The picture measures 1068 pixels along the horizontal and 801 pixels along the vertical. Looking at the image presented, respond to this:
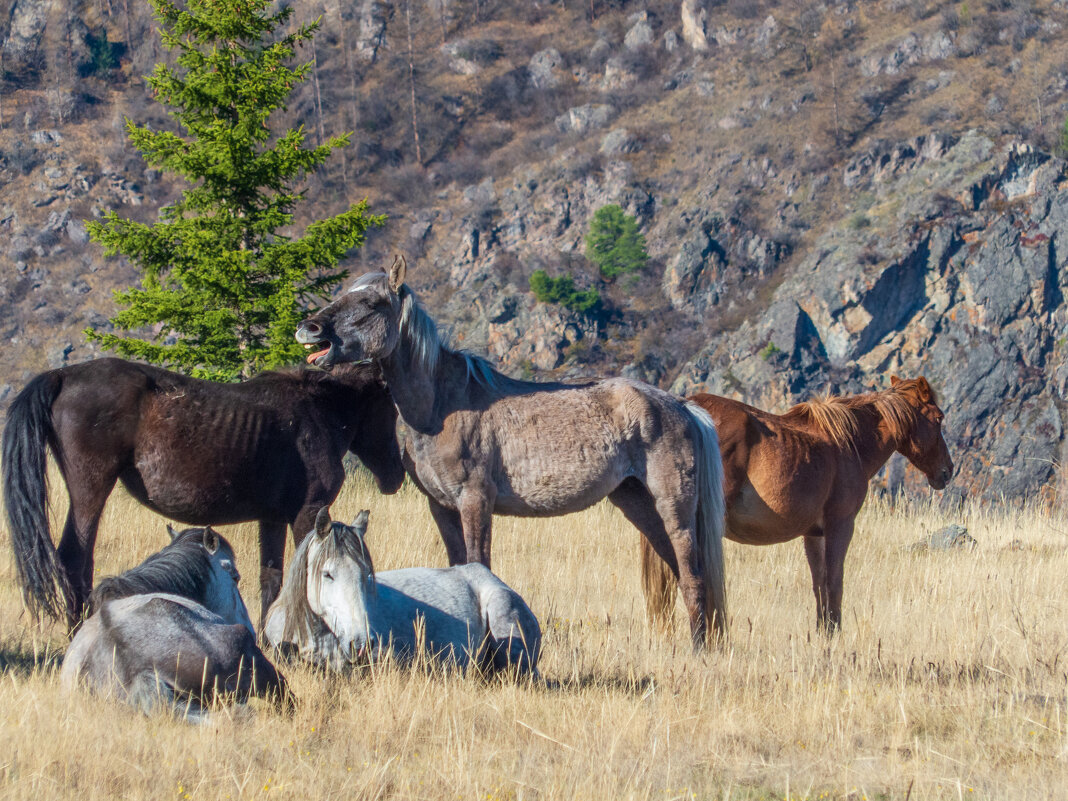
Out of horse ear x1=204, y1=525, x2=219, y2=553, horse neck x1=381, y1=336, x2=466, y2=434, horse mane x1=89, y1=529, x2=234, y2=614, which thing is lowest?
horse mane x1=89, y1=529, x2=234, y2=614

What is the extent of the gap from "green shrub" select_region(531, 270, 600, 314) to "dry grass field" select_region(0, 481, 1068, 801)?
5950 cm

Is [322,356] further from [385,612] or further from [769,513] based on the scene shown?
[769,513]

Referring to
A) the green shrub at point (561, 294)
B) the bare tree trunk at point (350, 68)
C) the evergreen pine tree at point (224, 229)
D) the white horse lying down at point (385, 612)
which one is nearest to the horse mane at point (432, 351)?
the white horse lying down at point (385, 612)

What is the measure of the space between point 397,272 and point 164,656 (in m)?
2.67

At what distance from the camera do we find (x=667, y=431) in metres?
6.81

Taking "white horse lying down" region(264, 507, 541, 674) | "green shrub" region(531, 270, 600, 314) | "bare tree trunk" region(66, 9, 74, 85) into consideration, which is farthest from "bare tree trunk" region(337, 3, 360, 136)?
→ "white horse lying down" region(264, 507, 541, 674)

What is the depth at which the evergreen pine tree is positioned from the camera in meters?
14.7

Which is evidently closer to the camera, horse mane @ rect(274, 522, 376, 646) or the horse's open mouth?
horse mane @ rect(274, 522, 376, 646)

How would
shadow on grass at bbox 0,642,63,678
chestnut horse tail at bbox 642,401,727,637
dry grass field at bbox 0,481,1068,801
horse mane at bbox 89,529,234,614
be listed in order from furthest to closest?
chestnut horse tail at bbox 642,401,727,637 → shadow on grass at bbox 0,642,63,678 → horse mane at bbox 89,529,234,614 → dry grass field at bbox 0,481,1068,801

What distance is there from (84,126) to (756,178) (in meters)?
51.1

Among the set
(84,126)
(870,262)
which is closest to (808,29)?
(870,262)

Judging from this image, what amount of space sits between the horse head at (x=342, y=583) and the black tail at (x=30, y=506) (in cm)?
227

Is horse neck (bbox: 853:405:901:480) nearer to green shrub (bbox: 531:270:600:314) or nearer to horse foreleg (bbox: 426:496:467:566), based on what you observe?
horse foreleg (bbox: 426:496:467:566)

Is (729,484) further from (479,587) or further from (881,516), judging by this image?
(881,516)
